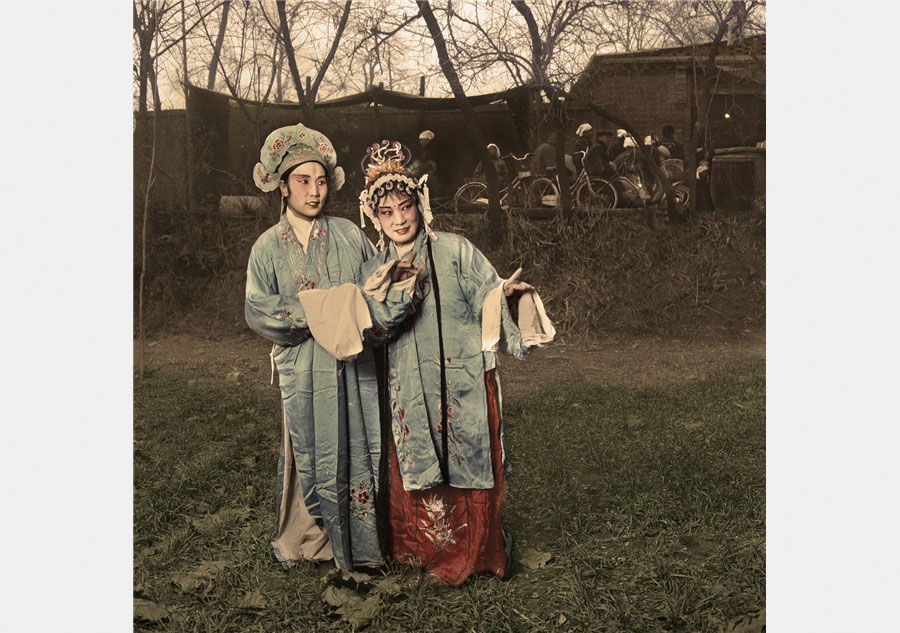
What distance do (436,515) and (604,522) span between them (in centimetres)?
93

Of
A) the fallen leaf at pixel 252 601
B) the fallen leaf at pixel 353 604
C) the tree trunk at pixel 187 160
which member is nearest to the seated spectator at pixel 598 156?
the tree trunk at pixel 187 160

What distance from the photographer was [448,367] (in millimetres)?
4336

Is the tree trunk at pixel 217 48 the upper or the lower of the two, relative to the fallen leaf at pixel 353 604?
upper

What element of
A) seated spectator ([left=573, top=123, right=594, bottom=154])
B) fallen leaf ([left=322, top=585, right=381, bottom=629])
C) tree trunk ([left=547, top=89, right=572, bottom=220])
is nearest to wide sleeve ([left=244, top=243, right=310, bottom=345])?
fallen leaf ([left=322, top=585, right=381, bottom=629])

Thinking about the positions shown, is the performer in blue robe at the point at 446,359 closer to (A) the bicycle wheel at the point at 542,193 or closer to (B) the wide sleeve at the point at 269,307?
(B) the wide sleeve at the point at 269,307

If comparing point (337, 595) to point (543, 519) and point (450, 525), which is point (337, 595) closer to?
point (450, 525)

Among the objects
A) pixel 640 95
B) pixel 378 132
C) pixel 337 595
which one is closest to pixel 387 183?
pixel 378 132

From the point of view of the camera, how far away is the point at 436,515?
14.6 feet

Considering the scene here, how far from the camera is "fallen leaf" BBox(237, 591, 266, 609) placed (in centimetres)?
444

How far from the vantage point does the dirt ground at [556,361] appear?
4.92m

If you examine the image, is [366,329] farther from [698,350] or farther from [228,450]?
[698,350]

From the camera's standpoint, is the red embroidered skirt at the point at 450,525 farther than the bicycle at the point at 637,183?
No

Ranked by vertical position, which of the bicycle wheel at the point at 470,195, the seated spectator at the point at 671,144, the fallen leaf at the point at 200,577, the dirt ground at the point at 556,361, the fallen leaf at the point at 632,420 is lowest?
the fallen leaf at the point at 200,577

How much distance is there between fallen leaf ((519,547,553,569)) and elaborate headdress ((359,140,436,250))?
1649 millimetres
